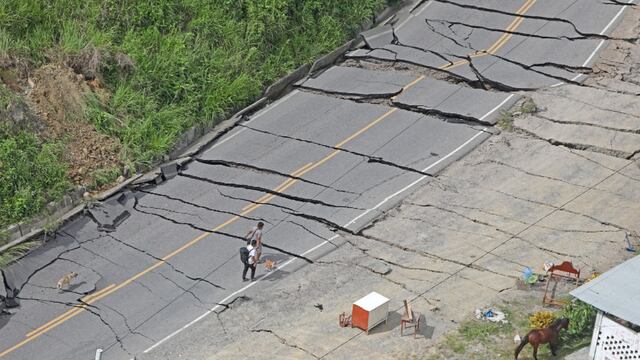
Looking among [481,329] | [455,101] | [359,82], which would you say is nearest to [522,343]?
[481,329]

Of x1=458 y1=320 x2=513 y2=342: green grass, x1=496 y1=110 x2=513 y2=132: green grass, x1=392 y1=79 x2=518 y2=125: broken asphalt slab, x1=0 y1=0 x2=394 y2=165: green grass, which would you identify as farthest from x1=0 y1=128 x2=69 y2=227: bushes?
x1=496 y1=110 x2=513 y2=132: green grass

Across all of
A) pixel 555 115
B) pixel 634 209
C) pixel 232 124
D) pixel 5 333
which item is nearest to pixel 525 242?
pixel 634 209

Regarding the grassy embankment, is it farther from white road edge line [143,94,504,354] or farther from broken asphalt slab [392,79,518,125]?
white road edge line [143,94,504,354]

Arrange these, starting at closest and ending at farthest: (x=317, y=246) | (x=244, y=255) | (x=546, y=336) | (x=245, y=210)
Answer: (x=546, y=336)
(x=244, y=255)
(x=317, y=246)
(x=245, y=210)

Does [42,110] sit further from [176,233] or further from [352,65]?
[352,65]

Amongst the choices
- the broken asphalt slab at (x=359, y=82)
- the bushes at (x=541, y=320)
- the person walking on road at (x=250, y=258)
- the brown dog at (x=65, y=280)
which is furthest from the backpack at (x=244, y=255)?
the broken asphalt slab at (x=359, y=82)

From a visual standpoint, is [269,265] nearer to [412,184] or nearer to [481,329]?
[412,184]

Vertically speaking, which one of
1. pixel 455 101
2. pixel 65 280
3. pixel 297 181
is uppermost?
pixel 65 280
